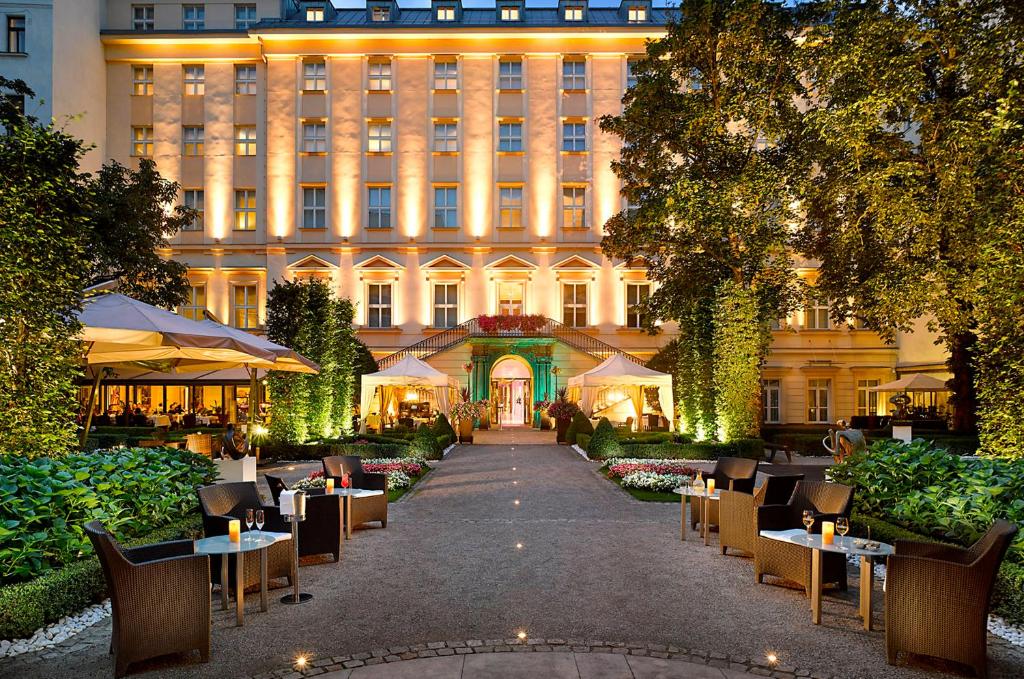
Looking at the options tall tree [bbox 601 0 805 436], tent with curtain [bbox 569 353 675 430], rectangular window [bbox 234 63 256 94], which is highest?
rectangular window [bbox 234 63 256 94]

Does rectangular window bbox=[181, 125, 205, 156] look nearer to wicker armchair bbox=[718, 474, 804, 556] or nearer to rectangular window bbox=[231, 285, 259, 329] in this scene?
rectangular window bbox=[231, 285, 259, 329]

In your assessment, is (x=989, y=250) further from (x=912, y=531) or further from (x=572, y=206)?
(x=572, y=206)

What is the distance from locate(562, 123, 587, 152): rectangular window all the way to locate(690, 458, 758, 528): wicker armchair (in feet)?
80.4

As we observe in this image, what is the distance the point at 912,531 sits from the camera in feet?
23.8

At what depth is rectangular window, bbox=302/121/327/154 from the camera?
3253cm

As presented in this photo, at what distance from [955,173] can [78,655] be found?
1624 cm

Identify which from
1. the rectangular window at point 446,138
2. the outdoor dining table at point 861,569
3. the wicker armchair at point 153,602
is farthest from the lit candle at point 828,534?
the rectangular window at point 446,138

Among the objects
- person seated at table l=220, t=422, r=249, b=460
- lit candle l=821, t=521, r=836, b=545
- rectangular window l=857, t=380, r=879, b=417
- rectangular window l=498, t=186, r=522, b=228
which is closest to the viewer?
lit candle l=821, t=521, r=836, b=545

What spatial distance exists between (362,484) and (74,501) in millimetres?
4408

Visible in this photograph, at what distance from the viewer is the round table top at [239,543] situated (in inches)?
211

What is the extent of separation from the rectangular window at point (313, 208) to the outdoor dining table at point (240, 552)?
28.3 meters

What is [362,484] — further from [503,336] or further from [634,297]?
[634,297]

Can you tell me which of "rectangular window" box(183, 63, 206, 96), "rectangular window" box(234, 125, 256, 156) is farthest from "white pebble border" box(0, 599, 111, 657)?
"rectangular window" box(183, 63, 206, 96)

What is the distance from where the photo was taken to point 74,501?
5.99 m
